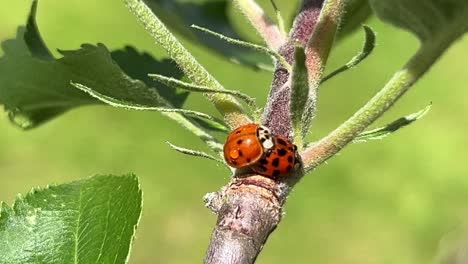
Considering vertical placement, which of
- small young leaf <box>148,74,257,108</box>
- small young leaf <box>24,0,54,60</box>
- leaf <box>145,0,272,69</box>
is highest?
leaf <box>145,0,272,69</box>

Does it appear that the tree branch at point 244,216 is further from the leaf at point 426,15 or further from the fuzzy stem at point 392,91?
the leaf at point 426,15

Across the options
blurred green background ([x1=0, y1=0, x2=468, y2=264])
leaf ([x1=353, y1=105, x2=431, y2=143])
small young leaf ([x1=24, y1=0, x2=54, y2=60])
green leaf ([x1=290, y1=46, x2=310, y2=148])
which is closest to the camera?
green leaf ([x1=290, y1=46, x2=310, y2=148])

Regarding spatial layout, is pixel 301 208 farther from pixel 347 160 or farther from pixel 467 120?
pixel 467 120

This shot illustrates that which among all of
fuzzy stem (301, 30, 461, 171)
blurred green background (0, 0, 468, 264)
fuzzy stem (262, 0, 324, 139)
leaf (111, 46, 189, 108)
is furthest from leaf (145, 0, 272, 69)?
blurred green background (0, 0, 468, 264)

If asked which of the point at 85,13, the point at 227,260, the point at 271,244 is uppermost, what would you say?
the point at 85,13

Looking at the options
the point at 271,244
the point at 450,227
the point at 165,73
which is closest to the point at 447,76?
the point at 450,227

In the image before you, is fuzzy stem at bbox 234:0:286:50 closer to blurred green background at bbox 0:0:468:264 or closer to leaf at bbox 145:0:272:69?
leaf at bbox 145:0:272:69

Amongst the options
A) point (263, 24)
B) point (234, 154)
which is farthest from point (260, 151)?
point (263, 24)
